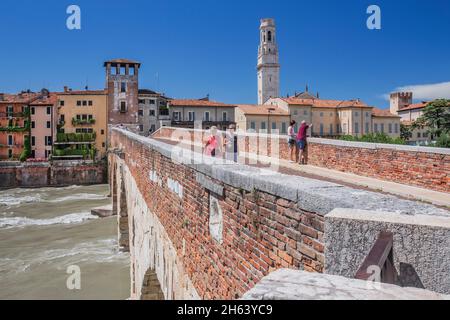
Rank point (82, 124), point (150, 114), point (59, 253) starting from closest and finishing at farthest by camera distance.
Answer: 1. point (59, 253)
2. point (82, 124)
3. point (150, 114)

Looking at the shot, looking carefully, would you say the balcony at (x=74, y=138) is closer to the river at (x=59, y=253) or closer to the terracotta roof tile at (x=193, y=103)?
the terracotta roof tile at (x=193, y=103)

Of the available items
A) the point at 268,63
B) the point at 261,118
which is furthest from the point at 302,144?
the point at 268,63

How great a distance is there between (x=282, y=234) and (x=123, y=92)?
5646 centimetres

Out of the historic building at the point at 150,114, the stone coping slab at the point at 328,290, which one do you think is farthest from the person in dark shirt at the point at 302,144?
the historic building at the point at 150,114

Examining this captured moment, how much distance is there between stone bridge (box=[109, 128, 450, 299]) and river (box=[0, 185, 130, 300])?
33.9ft

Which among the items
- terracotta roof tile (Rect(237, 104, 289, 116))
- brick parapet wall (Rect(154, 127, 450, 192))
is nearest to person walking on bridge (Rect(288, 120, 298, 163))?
brick parapet wall (Rect(154, 127, 450, 192))

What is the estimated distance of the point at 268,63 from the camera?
8038 centimetres

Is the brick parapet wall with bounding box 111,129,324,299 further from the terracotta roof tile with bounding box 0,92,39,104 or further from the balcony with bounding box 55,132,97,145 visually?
the terracotta roof tile with bounding box 0,92,39,104

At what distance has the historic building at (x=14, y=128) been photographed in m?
53.5

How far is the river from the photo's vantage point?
52.4 ft

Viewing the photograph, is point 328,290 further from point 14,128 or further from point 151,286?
point 14,128

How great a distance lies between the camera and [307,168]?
12.2m
